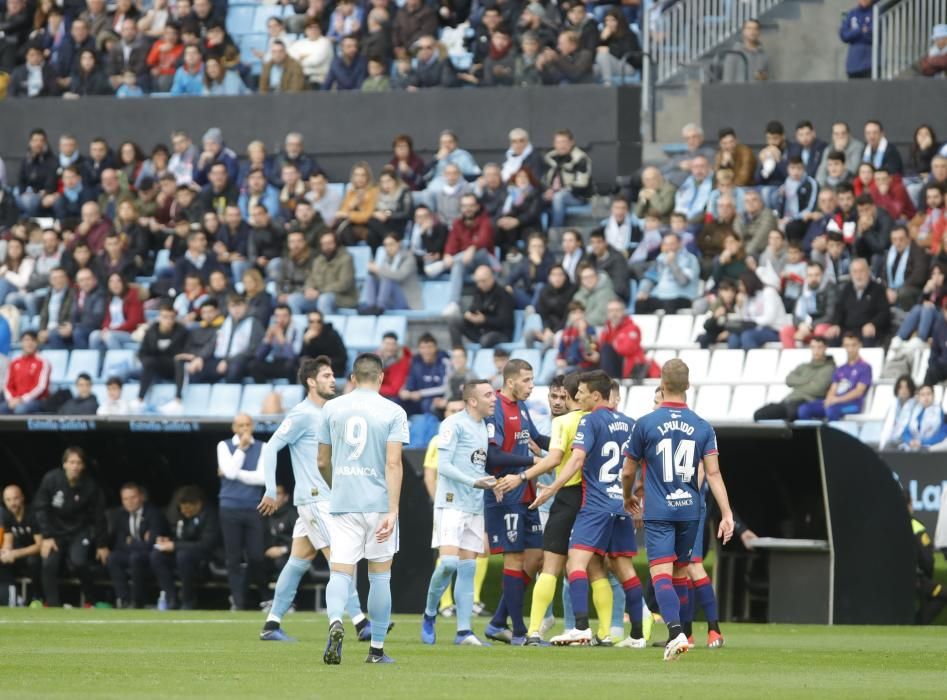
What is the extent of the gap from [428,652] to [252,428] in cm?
703

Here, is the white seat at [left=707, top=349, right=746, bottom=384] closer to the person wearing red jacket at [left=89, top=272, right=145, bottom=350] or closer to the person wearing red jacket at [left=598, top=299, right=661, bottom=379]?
the person wearing red jacket at [left=598, top=299, right=661, bottom=379]

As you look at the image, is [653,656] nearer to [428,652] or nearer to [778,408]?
[428,652]

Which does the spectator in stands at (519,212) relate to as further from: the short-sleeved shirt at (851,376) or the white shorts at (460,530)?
the white shorts at (460,530)

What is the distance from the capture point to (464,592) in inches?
557

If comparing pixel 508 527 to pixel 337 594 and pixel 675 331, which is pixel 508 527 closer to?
pixel 337 594

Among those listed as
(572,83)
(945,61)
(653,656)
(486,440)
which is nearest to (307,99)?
(572,83)

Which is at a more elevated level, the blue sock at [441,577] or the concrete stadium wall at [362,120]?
the concrete stadium wall at [362,120]

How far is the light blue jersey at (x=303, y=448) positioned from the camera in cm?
1438

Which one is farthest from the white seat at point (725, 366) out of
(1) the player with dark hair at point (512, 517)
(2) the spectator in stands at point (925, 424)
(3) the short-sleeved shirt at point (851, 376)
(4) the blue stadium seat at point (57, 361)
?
(4) the blue stadium seat at point (57, 361)

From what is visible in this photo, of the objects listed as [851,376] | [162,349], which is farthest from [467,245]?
[851,376]

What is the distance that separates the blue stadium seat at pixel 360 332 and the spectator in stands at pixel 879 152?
6746 mm

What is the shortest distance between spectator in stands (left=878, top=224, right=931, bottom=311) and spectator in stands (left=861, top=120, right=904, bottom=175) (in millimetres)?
1337

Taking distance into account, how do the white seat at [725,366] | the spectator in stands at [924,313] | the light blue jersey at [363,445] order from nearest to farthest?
the light blue jersey at [363,445], the spectator in stands at [924,313], the white seat at [725,366]

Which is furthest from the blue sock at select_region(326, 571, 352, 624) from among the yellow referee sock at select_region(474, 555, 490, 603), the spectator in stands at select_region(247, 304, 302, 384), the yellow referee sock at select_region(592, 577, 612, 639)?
the spectator in stands at select_region(247, 304, 302, 384)
